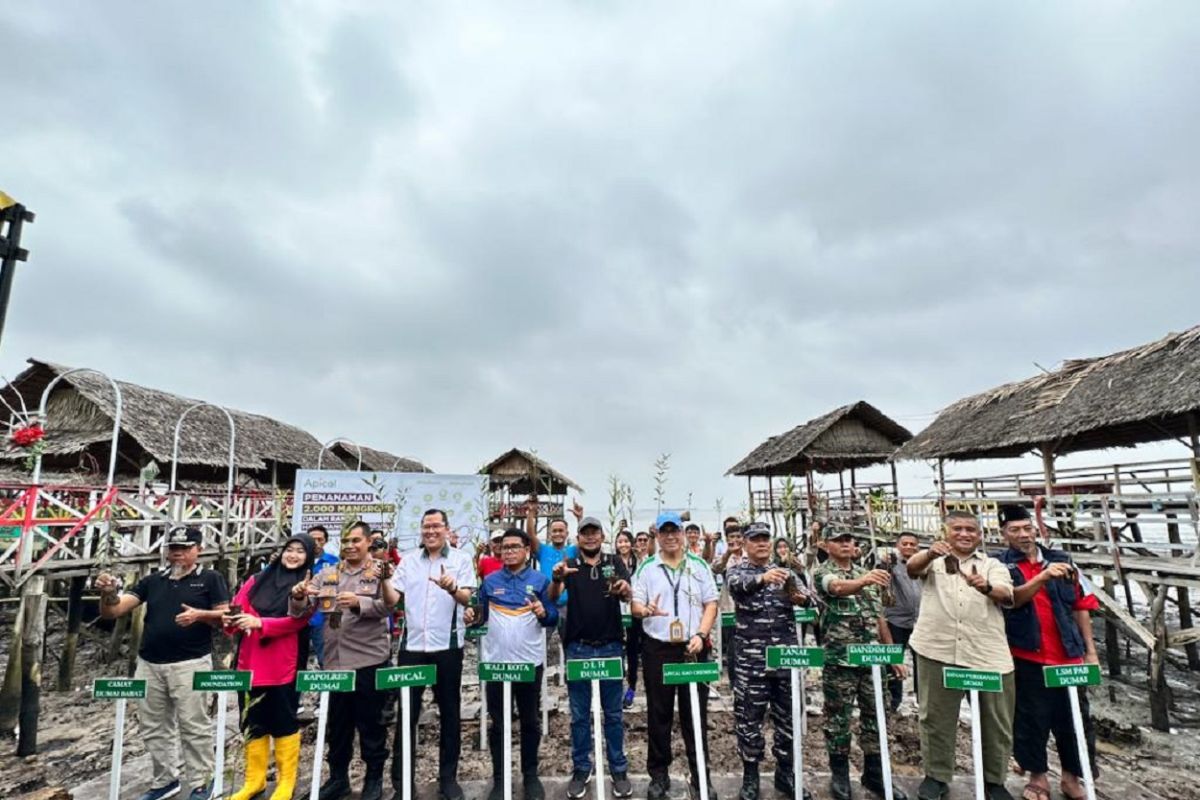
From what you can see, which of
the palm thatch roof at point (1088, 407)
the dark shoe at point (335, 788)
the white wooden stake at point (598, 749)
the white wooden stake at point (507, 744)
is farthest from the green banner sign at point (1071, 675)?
the palm thatch roof at point (1088, 407)

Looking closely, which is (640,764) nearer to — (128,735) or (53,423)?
(128,735)

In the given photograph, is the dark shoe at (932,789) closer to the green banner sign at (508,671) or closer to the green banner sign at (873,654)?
the green banner sign at (873,654)

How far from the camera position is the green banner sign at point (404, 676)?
3086mm

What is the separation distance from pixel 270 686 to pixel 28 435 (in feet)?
10.4

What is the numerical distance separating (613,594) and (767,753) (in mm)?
2496

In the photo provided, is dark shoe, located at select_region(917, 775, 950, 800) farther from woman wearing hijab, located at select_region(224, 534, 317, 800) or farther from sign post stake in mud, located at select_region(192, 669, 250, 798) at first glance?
sign post stake in mud, located at select_region(192, 669, 250, 798)

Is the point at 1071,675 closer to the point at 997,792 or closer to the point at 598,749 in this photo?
the point at 997,792

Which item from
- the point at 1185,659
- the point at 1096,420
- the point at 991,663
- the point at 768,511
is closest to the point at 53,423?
the point at 991,663

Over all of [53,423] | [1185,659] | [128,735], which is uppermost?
[53,423]

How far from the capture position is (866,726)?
3.79m

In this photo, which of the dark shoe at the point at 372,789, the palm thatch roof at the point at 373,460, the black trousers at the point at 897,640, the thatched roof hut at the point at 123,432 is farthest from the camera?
the palm thatch roof at the point at 373,460

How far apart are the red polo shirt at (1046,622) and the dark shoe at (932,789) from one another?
3.24ft

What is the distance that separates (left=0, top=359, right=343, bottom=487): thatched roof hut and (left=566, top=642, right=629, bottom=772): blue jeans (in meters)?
10.8

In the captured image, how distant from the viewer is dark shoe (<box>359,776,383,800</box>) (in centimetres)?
359
